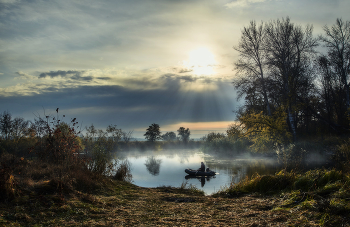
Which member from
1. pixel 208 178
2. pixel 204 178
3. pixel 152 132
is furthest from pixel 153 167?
pixel 152 132

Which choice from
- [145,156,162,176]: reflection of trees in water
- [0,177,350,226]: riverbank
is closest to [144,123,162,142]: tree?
[145,156,162,176]: reflection of trees in water

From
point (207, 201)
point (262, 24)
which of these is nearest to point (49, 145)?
point (207, 201)

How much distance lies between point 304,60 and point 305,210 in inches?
984

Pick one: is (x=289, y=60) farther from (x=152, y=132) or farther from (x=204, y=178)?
(x=152, y=132)

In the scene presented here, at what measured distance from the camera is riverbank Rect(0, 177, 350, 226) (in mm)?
4527

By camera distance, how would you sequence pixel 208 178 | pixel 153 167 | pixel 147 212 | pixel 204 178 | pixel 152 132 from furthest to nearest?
pixel 152 132 < pixel 153 167 < pixel 204 178 < pixel 208 178 < pixel 147 212

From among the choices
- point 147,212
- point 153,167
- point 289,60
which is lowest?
point 153,167

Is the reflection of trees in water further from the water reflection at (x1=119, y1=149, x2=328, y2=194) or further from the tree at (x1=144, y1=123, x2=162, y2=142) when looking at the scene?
the tree at (x1=144, y1=123, x2=162, y2=142)

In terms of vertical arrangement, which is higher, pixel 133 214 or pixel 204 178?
pixel 133 214

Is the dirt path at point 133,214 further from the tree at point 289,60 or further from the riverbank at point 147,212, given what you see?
the tree at point 289,60

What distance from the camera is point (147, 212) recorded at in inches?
239

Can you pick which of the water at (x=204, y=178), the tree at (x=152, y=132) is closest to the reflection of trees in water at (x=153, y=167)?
the water at (x=204, y=178)

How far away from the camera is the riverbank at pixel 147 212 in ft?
14.9

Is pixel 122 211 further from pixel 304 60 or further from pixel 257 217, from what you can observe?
pixel 304 60
